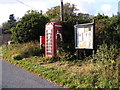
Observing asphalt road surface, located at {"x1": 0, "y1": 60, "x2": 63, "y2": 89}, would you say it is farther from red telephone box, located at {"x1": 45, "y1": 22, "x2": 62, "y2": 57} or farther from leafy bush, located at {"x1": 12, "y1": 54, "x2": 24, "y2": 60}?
leafy bush, located at {"x1": 12, "y1": 54, "x2": 24, "y2": 60}

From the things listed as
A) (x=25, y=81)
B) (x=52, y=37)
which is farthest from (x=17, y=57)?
(x=25, y=81)

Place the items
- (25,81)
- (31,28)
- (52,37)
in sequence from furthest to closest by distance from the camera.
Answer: (31,28), (52,37), (25,81)

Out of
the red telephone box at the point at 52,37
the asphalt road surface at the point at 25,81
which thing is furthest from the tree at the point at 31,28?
the asphalt road surface at the point at 25,81

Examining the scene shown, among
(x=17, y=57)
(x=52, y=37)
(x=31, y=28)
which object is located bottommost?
(x=17, y=57)

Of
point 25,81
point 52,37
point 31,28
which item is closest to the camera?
point 25,81

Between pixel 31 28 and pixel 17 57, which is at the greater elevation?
pixel 31 28

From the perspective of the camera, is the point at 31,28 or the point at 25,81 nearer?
the point at 25,81

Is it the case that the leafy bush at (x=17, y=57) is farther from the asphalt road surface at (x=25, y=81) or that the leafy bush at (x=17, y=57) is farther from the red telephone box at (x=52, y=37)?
the asphalt road surface at (x=25, y=81)

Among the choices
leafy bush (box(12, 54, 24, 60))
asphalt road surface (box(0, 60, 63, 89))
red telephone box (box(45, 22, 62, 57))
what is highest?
red telephone box (box(45, 22, 62, 57))

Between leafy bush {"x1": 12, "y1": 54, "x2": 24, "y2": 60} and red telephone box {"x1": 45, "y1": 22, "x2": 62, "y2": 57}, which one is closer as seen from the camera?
red telephone box {"x1": 45, "y1": 22, "x2": 62, "y2": 57}

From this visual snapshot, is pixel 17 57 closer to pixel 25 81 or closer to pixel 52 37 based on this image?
pixel 52 37

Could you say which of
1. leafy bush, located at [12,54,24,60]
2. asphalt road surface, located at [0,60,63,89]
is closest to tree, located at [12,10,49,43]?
leafy bush, located at [12,54,24,60]

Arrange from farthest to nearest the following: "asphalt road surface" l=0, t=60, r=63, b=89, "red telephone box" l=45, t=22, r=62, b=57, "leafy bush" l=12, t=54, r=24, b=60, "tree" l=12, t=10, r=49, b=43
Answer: "tree" l=12, t=10, r=49, b=43
"leafy bush" l=12, t=54, r=24, b=60
"red telephone box" l=45, t=22, r=62, b=57
"asphalt road surface" l=0, t=60, r=63, b=89

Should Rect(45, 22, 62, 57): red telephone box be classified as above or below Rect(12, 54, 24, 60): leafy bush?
Result: above
